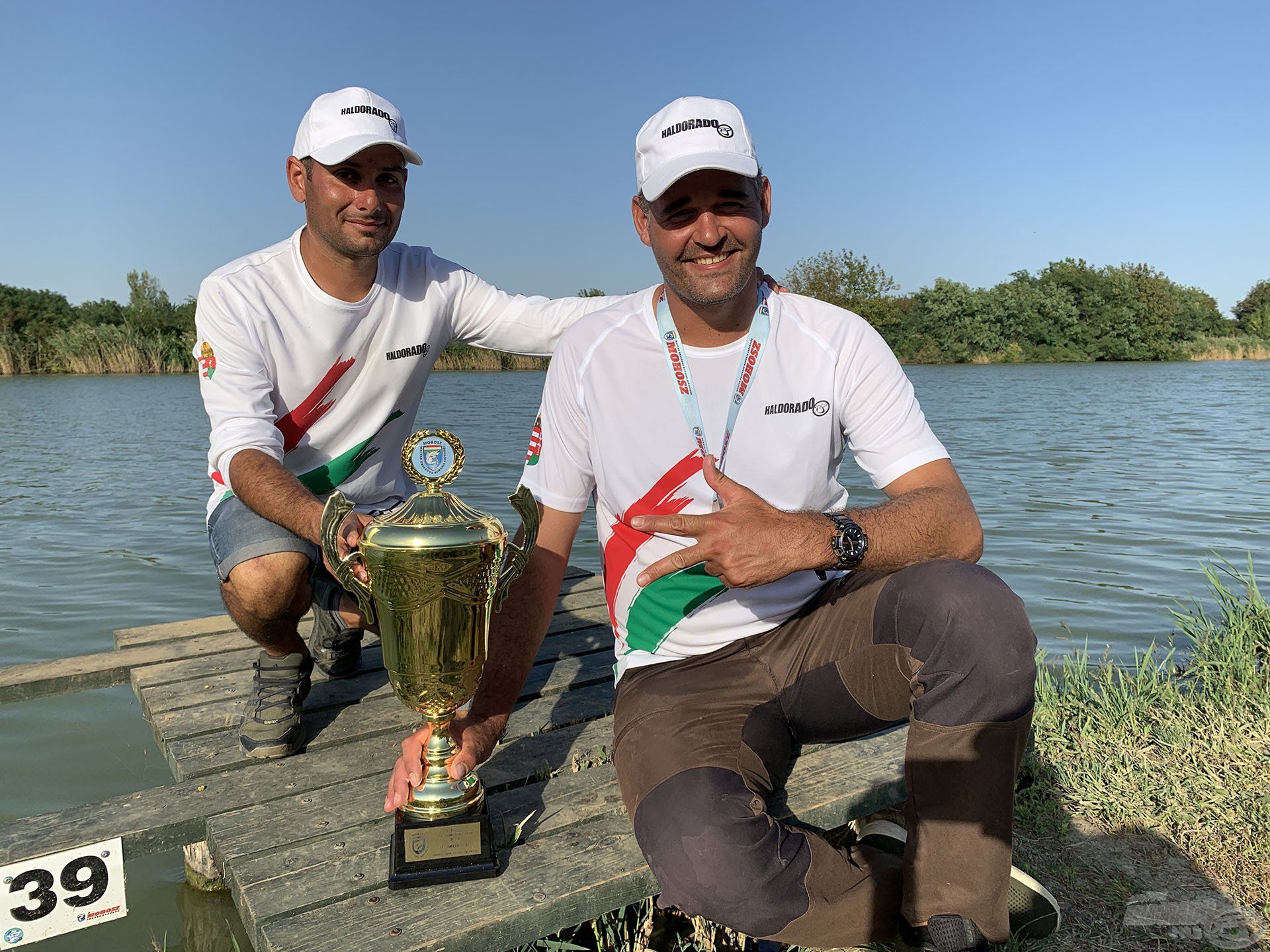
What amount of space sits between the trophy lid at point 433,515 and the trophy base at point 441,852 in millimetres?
589

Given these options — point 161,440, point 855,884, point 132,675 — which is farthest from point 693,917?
point 161,440

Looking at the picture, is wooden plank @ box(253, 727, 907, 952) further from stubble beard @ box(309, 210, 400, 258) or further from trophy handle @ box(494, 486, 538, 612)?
stubble beard @ box(309, 210, 400, 258)

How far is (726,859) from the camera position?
1.76 meters

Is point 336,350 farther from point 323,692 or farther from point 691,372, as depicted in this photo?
point 691,372

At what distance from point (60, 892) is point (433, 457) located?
4.54 feet

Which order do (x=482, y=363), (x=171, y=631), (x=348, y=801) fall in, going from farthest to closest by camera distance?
(x=482, y=363) < (x=171, y=631) < (x=348, y=801)

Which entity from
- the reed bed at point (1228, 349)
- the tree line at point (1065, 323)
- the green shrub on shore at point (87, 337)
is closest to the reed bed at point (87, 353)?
the green shrub on shore at point (87, 337)

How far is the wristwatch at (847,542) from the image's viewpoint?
6.18ft

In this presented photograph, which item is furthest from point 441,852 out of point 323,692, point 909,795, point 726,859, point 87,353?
point 87,353

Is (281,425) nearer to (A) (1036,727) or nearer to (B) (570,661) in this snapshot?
(B) (570,661)

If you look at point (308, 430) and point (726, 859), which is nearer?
point (726, 859)

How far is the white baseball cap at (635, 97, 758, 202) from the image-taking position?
217 cm

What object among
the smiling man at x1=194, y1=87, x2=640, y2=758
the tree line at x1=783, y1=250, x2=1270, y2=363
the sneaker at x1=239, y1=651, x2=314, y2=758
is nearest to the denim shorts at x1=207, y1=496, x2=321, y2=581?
the smiling man at x1=194, y1=87, x2=640, y2=758

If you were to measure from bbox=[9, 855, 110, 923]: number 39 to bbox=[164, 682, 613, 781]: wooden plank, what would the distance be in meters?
0.30
